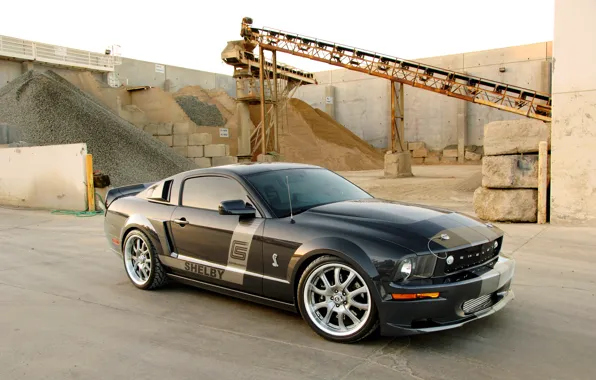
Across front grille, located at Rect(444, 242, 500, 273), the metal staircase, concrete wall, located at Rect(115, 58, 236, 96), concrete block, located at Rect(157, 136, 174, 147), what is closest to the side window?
front grille, located at Rect(444, 242, 500, 273)

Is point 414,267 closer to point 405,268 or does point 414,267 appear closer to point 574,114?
point 405,268

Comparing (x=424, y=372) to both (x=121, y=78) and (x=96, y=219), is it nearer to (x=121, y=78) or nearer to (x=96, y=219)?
(x=96, y=219)

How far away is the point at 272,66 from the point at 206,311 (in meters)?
24.1

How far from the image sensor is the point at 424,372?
11.0 feet

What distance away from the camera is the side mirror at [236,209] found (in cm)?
446

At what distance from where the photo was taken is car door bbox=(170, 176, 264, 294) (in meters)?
4.45

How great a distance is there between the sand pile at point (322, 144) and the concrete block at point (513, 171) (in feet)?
73.3

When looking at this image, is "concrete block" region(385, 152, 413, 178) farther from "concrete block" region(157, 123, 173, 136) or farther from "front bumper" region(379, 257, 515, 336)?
"front bumper" region(379, 257, 515, 336)

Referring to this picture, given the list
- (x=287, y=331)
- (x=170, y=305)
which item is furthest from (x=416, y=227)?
(x=170, y=305)

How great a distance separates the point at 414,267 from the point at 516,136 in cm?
663

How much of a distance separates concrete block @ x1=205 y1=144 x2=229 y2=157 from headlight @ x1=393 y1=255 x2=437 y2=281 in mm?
19434

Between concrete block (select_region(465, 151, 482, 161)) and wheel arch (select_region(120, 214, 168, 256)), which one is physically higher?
concrete block (select_region(465, 151, 482, 161))

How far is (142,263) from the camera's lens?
18.3 feet

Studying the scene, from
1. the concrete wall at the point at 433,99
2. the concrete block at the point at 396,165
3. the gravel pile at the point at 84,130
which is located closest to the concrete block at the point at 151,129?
the gravel pile at the point at 84,130
